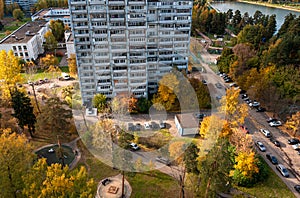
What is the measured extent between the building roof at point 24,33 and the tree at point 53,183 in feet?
112

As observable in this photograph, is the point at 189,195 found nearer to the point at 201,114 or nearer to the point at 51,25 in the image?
the point at 201,114

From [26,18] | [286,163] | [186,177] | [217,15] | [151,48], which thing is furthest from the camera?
Result: [26,18]

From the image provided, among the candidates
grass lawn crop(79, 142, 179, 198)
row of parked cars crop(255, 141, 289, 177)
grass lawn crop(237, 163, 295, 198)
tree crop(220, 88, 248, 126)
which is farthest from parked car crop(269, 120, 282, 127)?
grass lawn crop(79, 142, 179, 198)

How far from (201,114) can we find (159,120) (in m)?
5.29

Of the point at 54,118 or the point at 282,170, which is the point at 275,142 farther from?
the point at 54,118

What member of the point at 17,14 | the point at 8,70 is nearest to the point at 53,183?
the point at 8,70

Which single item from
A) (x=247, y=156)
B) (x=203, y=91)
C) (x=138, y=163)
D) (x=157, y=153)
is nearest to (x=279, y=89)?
(x=203, y=91)

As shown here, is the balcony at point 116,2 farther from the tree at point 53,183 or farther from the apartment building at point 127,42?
the tree at point 53,183

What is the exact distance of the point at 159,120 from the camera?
29766 millimetres

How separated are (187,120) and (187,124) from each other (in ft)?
2.64

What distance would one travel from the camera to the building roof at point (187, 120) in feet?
88.1

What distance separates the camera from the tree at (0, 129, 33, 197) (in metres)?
15.9

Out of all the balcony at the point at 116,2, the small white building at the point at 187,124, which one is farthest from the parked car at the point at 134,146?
the balcony at the point at 116,2

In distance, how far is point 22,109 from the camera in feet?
80.6
